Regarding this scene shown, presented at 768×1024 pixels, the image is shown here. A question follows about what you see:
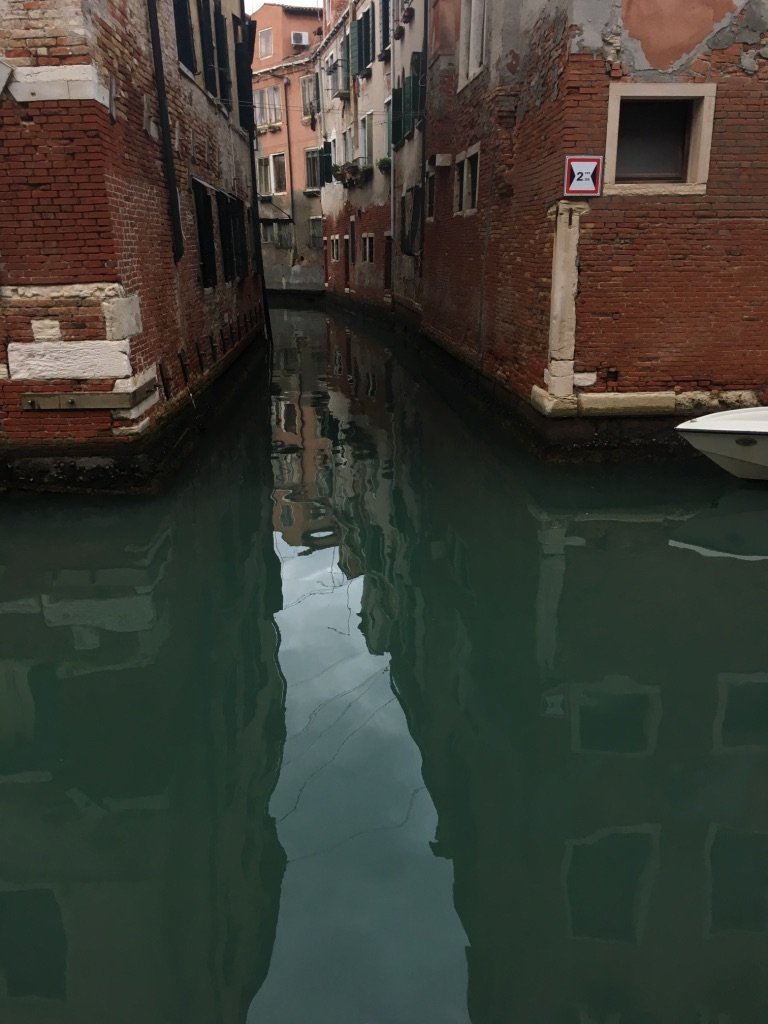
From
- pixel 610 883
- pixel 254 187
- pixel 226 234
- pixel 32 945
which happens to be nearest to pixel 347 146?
pixel 254 187

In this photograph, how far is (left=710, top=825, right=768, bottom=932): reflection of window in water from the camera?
235 cm

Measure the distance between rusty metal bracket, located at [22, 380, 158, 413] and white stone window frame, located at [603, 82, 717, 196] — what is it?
4.10 metres

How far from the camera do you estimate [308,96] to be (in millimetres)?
29641

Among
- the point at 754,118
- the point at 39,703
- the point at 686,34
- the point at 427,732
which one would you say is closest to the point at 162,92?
the point at 686,34

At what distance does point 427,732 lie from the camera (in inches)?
131

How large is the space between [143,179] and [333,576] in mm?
3977

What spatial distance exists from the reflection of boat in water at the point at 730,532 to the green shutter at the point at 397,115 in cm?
1331

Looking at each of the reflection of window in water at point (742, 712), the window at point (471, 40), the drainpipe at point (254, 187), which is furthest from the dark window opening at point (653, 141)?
the drainpipe at point (254, 187)

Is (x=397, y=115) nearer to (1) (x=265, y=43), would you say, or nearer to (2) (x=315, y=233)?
(2) (x=315, y=233)

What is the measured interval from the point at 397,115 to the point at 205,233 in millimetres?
9048

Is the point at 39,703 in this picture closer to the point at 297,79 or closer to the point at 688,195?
the point at 688,195

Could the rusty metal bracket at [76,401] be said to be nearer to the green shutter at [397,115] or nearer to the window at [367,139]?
the green shutter at [397,115]

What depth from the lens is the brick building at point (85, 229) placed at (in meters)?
5.28

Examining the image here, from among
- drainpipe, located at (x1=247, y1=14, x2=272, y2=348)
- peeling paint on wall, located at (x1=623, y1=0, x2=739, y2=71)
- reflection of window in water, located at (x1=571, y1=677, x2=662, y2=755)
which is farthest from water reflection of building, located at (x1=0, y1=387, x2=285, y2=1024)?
drainpipe, located at (x1=247, y1=14, x2=272, y2=348)
